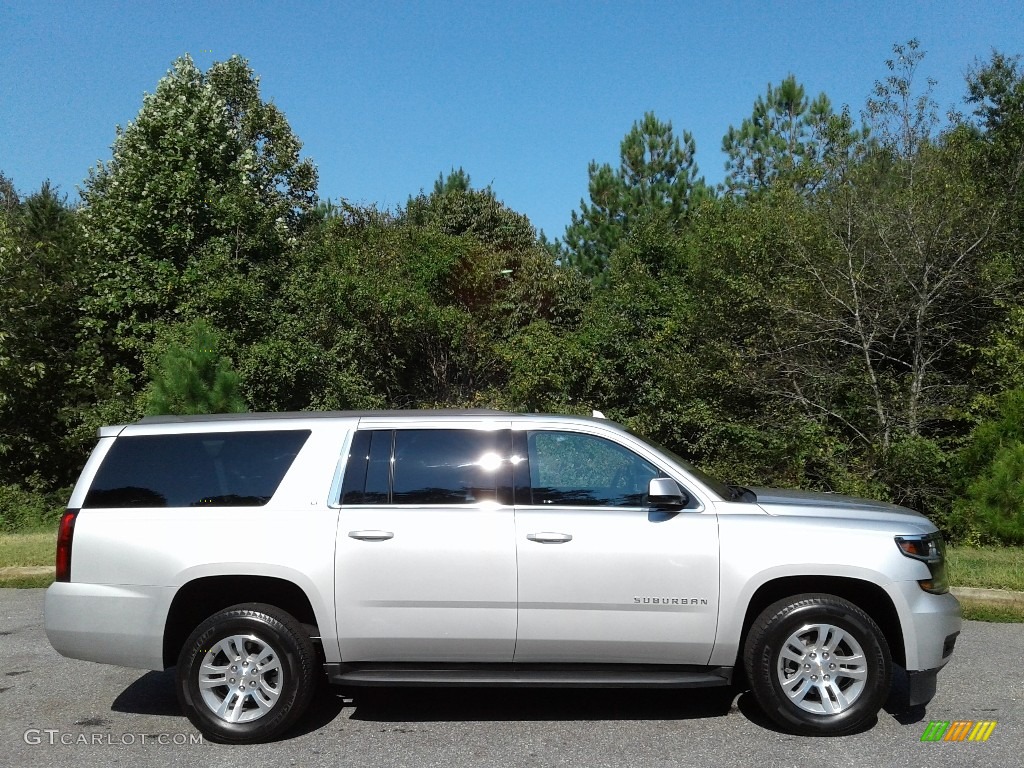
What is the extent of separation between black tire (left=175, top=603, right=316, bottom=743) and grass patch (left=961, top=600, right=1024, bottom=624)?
5.88 meters

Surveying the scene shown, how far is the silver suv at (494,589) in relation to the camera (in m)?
5.33

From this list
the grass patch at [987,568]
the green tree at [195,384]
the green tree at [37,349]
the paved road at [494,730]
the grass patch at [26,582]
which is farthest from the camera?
the green tree at [37,349]

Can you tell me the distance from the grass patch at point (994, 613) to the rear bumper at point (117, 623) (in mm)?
6640

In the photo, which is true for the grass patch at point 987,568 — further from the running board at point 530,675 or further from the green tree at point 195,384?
the green tree at point 195,384

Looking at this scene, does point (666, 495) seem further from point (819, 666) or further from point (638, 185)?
point (638, 185)

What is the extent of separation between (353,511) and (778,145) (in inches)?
1019

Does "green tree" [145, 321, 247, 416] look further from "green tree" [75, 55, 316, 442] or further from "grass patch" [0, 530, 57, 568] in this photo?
"green tree" [75, 55, 316, 442]

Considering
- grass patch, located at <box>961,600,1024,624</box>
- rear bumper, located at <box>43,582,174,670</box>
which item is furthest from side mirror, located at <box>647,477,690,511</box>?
grass patch, located at <box>961,600,1024,624</box>

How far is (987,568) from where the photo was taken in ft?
33.0

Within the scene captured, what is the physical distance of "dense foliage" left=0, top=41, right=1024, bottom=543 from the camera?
49.1 ft

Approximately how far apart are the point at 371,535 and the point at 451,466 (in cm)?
63

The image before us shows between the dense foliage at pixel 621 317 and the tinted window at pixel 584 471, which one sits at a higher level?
the dense foliage at pixel 621 317

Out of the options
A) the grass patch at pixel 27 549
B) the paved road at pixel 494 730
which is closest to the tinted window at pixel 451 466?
the paved road at pixel 494 730

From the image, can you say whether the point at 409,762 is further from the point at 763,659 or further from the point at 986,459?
the point at 986,459
